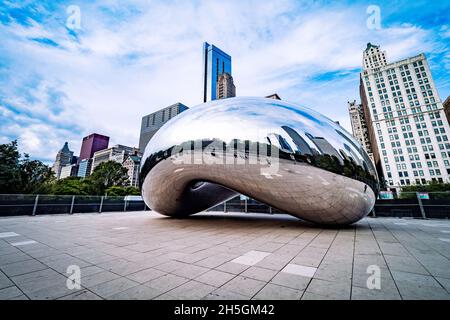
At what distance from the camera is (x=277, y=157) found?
5719 millimetres

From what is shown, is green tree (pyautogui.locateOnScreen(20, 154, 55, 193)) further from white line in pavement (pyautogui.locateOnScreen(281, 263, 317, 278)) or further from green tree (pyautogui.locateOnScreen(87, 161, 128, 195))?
white line in pavement (pyautogui.locateOnScreen(281, 263, 317, 278))

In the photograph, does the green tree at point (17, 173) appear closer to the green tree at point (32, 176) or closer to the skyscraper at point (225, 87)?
the green tree at point (32, 176)

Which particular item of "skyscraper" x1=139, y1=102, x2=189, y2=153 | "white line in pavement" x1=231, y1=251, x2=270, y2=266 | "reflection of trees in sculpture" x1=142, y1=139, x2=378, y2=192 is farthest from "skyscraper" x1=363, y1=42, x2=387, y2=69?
"white line in pavement" x1=231, y1=251, x2=270, y2=266

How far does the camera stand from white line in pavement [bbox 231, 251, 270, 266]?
131 inches

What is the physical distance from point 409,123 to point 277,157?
111 metres

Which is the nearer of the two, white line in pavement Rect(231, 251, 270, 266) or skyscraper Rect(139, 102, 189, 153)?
white line in pavement Rect(231, 251, 270, 266)

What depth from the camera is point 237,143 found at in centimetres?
608

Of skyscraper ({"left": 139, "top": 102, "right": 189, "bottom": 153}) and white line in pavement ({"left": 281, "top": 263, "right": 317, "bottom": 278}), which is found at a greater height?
skyscraper ({"left": 139, "top": 102, "right": 189, "bottom": 153})

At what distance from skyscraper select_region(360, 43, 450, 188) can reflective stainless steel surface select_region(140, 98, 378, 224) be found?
322ft

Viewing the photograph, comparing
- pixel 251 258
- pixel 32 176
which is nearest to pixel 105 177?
pixel 32 176

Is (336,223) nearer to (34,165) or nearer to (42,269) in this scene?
(42,269)

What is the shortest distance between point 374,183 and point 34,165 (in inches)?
1785

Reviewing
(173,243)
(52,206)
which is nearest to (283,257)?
(173,243)

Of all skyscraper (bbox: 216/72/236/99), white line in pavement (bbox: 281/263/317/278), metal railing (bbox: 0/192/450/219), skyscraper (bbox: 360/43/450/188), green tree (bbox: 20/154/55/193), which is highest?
skyscraper (bbox: 216/72/236/99)
